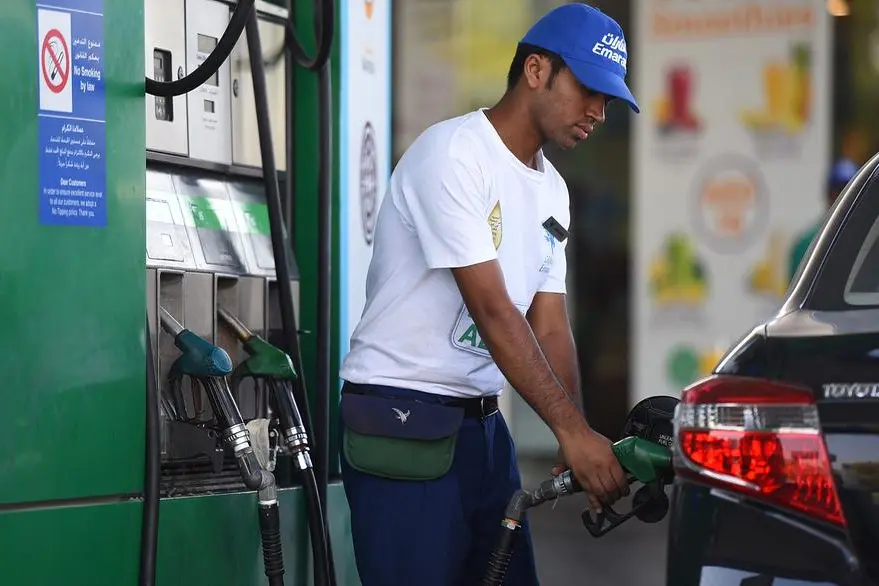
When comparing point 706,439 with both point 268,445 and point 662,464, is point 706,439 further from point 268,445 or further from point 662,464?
point 268,445

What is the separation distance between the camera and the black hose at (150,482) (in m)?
4.14

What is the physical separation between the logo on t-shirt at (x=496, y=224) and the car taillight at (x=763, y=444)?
1233 mm

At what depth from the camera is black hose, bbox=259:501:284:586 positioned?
429 cm

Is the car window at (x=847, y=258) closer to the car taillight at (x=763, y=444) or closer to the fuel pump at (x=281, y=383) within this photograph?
the car taillight at (x=763, y=444)

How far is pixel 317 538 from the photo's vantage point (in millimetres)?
4855

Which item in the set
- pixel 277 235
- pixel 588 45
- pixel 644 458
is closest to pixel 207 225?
pixel 277 235

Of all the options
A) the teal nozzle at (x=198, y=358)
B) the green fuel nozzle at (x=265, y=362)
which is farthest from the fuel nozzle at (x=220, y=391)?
the green fuel nozzle at (x=265, y=362)

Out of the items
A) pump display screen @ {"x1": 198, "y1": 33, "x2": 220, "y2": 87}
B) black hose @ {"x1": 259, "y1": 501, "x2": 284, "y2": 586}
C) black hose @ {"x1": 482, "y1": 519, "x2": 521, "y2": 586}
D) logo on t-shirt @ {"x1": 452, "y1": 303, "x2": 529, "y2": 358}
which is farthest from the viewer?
pump display screen @ {"x1": 198, "y1": 33, "x2": 220, "y2": 87}

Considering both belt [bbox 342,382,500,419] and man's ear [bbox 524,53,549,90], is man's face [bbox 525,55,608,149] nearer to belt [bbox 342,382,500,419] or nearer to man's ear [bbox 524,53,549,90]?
man's ear [bbox 524,53,549,90]

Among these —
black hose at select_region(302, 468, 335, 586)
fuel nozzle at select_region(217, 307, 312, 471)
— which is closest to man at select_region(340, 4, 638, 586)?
fuel nozzle at select_region(217, 307, 312, 471)

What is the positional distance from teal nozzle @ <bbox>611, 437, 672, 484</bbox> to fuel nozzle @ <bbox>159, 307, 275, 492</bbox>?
1.13 m

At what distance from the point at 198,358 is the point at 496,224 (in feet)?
3.03

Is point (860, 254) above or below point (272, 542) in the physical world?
above

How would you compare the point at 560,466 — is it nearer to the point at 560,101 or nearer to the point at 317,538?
the point at 560,101
